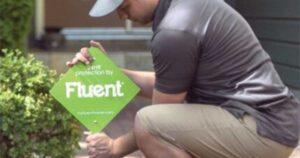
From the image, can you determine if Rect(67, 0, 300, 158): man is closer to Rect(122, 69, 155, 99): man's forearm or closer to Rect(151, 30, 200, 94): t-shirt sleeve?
Rect(151, 30, 200, 94): t-shirt sleeve

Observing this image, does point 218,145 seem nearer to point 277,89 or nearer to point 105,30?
point 277,89

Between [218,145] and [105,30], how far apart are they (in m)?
5.56

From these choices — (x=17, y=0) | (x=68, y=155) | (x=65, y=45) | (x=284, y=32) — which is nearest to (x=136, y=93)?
(x=68, y=155)

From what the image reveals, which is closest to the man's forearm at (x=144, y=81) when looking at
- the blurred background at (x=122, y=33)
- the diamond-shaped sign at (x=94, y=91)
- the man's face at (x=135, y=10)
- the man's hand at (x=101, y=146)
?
the diamond-shaped sign at (x=94, y=91)

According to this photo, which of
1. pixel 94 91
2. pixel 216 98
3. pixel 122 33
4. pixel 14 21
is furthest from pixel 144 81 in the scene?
pixel 122 33

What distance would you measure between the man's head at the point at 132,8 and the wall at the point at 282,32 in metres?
4.22

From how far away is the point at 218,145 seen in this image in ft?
12.0

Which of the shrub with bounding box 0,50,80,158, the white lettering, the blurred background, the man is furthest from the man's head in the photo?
the blurred background

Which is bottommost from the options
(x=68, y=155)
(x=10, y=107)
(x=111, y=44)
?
(x=111, y=44)

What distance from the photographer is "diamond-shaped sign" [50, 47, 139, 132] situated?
12.5ft

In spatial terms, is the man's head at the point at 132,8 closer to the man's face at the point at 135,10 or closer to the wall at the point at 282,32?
the man's face at the point at 135,10

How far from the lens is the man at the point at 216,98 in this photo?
362 cm

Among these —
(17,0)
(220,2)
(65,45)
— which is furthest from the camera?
(65,45)

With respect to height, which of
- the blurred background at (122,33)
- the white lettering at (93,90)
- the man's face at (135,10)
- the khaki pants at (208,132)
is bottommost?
the blurred background at (122,33)
